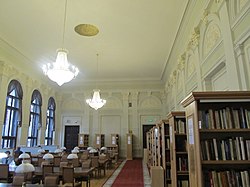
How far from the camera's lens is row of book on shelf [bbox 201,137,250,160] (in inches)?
102

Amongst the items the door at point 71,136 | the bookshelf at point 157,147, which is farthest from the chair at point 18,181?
the door at point 71,136

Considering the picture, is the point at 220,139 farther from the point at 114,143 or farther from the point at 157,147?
the point at 114,143

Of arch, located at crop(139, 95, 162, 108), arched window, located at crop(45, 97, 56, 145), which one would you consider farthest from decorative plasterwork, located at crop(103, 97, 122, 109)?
arched window, located at crop(45, 97, 56, 145)

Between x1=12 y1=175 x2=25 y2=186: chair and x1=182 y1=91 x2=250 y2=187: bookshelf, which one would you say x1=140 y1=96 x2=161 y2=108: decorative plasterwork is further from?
x1=182 y1=91 x2=250 y2=187: bookshelf

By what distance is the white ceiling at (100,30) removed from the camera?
691cm

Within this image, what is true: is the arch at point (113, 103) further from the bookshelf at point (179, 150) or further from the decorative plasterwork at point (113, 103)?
the bookshelf at point (179, 150)

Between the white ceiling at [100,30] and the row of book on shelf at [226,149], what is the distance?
5.25m

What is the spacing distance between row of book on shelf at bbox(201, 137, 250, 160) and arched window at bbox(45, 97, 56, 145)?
13923 mm

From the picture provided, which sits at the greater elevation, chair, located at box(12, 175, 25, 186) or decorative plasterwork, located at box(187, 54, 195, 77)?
decorative plasterwork, located at box(187, 54, 195, 77)

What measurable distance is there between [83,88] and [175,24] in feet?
33.5

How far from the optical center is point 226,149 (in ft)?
8.71

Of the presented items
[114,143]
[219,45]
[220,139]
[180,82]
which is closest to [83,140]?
[114,143]

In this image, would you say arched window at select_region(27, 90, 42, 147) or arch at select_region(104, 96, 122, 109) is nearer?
arched window at select_region(27, 90, 42, 147)

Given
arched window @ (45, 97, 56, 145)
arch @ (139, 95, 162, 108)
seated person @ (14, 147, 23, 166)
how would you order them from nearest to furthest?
1. seated person @ (14, 147, 23, 166)
2. arched window @ (45, 97, 56, 145)
3. arch @ (139, 95, 162, 108)
